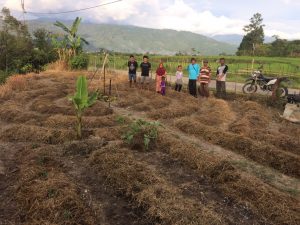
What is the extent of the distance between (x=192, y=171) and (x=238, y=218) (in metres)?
1.55

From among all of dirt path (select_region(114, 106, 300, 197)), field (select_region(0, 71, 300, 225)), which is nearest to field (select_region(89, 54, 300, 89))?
field (select_region(0, 71, 300, 225))

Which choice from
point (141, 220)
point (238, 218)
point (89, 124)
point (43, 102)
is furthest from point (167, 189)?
point (43, 102)

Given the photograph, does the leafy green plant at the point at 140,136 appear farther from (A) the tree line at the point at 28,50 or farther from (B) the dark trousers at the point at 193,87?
(A) the tree line at the point at 28,50

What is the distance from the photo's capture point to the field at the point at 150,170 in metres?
4.32

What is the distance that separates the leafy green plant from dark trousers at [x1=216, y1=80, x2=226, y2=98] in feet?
18.2

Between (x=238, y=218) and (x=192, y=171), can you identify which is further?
(x=192, y=171)

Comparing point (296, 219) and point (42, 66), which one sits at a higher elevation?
point (42, 66)

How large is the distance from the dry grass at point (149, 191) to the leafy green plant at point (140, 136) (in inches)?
22.5

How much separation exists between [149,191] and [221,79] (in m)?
8.08

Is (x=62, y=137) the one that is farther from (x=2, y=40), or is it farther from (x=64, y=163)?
(x=2, y=40)

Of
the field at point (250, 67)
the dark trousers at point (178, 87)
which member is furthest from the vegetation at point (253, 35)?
the dark trousers at point (178, 87)

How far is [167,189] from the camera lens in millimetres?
4820

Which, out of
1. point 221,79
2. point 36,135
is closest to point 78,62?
point 221,79

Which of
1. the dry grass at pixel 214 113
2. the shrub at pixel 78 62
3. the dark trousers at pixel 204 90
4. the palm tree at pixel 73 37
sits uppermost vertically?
the palm tree at pixel 73 37
